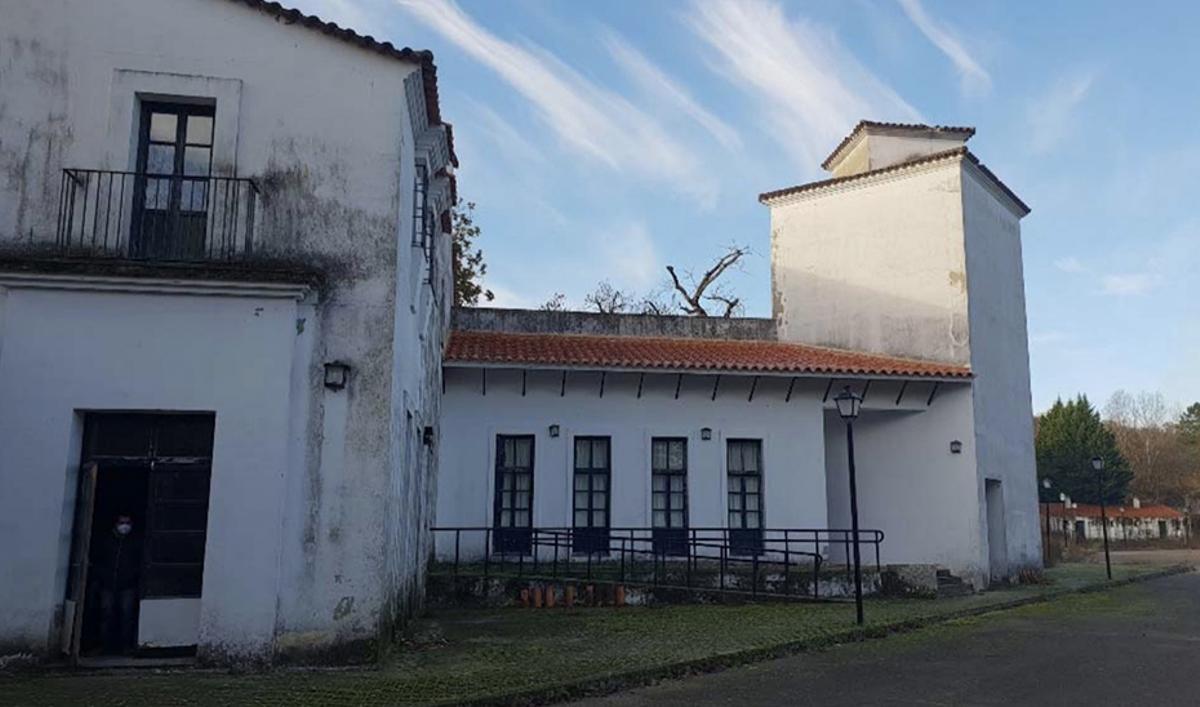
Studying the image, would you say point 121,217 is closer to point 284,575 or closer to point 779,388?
point 284,575

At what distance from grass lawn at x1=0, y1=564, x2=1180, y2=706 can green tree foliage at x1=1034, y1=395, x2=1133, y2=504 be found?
47.0 meters

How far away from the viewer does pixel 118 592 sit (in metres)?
9.29

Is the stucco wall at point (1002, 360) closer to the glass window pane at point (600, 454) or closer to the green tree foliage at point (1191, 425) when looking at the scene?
the glass window pane at point (600, 454)

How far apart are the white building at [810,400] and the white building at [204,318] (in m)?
7.72

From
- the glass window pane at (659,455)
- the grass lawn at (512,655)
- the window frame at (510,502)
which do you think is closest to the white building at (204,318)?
the grass lawn at (512,655)

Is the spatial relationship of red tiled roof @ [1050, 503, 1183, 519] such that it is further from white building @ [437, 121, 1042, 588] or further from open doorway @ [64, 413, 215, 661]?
open doorway @ [64, 413, 215, 661]

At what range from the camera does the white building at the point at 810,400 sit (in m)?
18.0

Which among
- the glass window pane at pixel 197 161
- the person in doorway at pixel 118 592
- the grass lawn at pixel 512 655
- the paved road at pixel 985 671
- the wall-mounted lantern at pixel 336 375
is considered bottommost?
the paved road at pixel 985 671

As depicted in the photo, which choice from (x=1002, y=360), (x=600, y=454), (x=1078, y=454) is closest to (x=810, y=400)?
(x=600, y=454)

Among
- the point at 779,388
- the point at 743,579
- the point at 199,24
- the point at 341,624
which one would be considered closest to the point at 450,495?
the point at 743,579

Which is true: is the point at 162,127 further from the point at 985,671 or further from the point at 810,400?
the point at 810,400

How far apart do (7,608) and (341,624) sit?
2.84 metres

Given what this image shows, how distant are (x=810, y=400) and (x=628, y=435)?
12.1ft

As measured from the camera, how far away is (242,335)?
9336 mm
